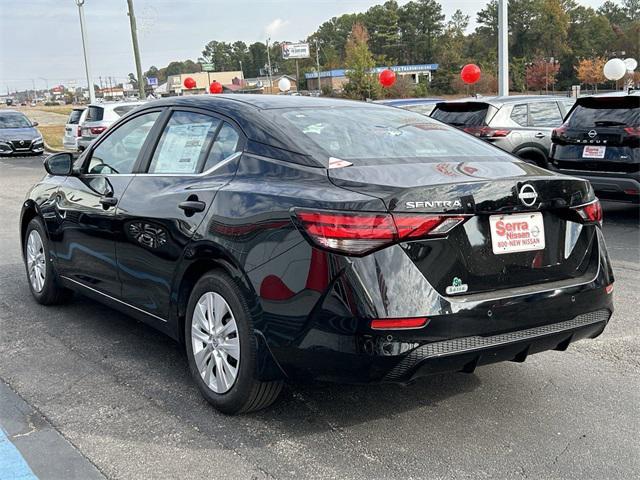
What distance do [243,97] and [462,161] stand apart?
1.44 metres

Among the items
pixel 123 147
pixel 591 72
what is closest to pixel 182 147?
pixel 123 147

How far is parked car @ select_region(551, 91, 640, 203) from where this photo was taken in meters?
8.34

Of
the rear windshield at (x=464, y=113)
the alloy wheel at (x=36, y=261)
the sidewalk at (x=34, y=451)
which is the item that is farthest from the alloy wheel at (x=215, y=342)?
the rear windshield at (x=464, y=113)

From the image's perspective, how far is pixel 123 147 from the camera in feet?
15.6

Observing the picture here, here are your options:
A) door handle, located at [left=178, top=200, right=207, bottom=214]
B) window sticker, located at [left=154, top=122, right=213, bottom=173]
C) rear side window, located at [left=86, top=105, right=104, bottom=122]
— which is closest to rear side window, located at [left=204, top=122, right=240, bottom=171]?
window sticker, located at [left=154, top=122, right=213, bottom=173]

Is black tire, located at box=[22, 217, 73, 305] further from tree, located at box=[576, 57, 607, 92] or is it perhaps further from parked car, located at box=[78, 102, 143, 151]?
tree, located at box=[576, 57, 607, 92]

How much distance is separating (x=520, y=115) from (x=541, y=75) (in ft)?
273

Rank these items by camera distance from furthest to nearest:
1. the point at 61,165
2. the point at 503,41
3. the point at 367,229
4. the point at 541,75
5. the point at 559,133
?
the point at 541,75 → the point at 503,41 → the point at 559,133 → the point at 61,165 → the point at 367,229

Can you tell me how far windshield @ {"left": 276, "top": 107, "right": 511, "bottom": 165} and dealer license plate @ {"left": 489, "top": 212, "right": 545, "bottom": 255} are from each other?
1.82 feet

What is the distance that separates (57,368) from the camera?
4.36m

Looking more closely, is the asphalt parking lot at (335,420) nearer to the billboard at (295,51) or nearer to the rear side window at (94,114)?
the rear side window at (94,114)

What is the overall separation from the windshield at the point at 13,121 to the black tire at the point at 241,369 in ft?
77.3

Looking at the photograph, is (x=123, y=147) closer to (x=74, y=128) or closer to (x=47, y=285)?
(x=47, y=285)

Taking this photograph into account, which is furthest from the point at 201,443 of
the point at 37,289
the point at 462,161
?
the point at 37,289
